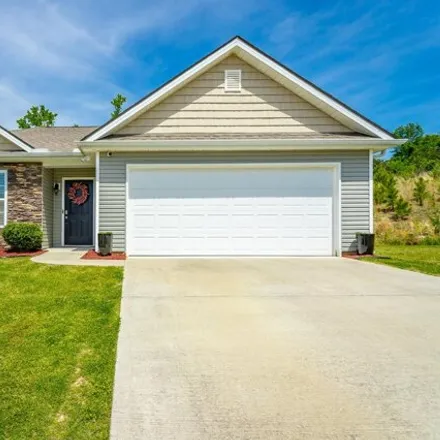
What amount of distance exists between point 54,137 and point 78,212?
364 centimetres

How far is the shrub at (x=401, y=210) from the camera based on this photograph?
52.1 ft

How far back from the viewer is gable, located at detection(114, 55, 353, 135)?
9688 mm

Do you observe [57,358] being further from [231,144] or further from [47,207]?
[47,207]

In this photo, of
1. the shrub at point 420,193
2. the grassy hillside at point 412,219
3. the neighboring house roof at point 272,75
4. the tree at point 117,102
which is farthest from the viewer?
the tree at point 117,102

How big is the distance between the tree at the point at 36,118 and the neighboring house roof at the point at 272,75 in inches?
896

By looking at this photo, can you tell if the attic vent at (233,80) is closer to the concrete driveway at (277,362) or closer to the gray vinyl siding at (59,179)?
the gray vinyl siding at (59,179)

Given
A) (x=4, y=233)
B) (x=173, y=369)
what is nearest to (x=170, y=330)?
(x=173, y=369)

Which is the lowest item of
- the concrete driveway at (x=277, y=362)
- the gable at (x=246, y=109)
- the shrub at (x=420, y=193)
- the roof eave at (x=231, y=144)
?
the concrete driveway at (x=277, y=362)

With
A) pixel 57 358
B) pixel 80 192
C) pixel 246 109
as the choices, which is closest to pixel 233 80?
pixel 246 109

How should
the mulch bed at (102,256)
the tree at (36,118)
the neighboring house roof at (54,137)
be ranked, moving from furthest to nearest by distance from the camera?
the tree at (36,118)
the neighboring house roof at (54,137)
the mulch bed at (102,256)

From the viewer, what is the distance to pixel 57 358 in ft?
9.69

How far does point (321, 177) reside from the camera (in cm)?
938

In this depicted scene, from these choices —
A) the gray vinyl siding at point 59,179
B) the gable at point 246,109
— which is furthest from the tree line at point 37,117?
the gable at point 246,109

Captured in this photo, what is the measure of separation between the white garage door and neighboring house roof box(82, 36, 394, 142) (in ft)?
4.71
